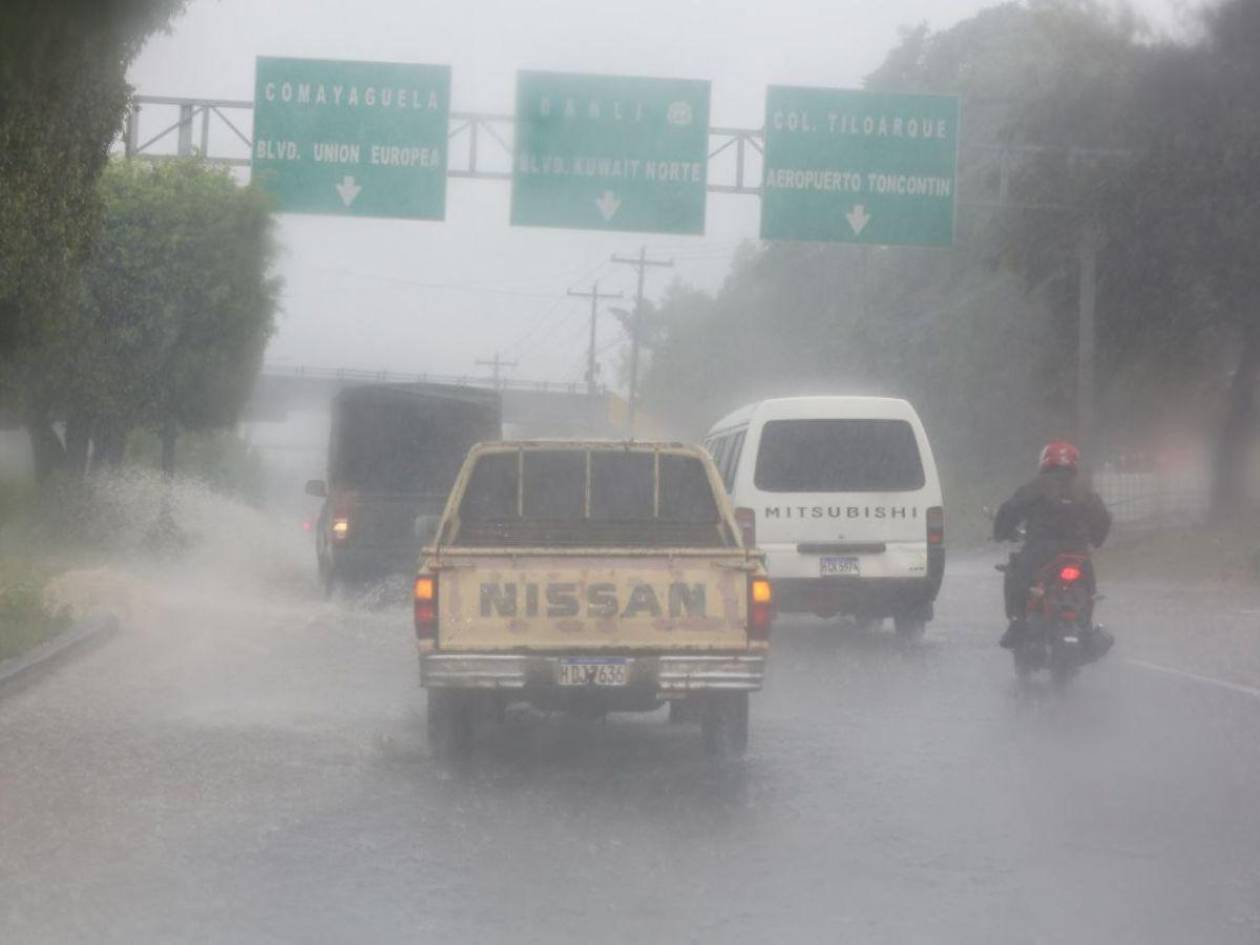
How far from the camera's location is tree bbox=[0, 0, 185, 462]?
Answer: 1238cm

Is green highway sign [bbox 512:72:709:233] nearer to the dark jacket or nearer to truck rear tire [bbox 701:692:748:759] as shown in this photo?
the dark jacket

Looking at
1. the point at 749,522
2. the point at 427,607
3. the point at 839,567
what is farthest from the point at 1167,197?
the point at 427,607

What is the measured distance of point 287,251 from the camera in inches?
1486

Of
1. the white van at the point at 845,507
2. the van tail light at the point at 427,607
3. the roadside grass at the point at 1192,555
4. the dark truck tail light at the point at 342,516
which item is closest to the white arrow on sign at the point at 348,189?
the dark truck tail light at the point at 342,516

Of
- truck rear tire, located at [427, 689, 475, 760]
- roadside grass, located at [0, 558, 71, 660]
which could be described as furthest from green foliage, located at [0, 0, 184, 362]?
truck rear tire, located at [427, 689, 475, 760]

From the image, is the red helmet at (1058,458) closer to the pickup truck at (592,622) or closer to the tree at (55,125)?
the pickup truck at (592,622)

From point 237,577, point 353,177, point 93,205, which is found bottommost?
point 237,577

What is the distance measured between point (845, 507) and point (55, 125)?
7881 mm

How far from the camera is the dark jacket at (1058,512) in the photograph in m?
12.9

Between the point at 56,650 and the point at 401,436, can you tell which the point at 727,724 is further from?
the point at 401,436

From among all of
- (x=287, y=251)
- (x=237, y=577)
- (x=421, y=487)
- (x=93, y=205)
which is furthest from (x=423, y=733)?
(x=287, y=251)

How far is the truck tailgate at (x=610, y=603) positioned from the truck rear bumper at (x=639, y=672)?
6 centimetres

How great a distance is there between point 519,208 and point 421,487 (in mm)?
4133

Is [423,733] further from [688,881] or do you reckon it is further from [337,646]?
[337,646]
